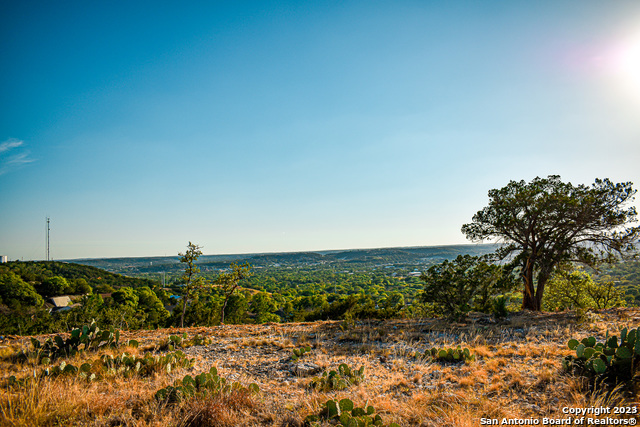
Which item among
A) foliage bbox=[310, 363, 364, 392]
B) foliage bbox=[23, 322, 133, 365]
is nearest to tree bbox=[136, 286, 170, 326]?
foliage bbox=[23, 322, 133, 365]

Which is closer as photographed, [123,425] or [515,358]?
[123,425]

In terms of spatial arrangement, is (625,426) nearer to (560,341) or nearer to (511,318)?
(560,341)

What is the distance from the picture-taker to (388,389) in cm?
604

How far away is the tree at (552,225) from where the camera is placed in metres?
14.9

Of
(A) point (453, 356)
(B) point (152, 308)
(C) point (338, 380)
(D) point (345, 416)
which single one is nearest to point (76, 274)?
(B) point (152, 308)

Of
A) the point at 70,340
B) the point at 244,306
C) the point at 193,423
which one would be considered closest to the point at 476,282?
the point at 193,423

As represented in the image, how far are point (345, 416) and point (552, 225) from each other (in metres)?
17.6

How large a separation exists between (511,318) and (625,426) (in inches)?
486

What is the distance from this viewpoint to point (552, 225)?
627 inches

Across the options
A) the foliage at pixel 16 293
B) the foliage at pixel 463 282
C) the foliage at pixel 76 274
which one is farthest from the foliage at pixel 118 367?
the foliage at pixel 76 274

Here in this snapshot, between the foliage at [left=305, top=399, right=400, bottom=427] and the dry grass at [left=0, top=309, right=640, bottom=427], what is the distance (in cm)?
25

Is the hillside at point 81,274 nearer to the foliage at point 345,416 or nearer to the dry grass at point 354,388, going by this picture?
the dry grass at point 354,388

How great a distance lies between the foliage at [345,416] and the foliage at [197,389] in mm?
1707

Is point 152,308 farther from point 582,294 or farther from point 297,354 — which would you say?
point 582,294
